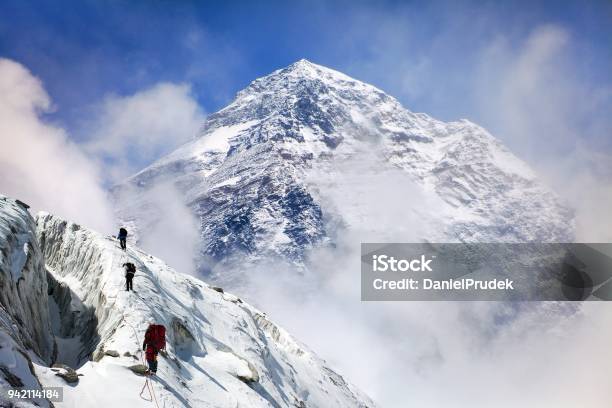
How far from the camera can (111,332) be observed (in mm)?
34531

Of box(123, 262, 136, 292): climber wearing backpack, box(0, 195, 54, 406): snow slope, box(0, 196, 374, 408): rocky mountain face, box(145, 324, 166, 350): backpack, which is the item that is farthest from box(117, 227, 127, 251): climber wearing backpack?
box(145, 324, 166, 350): backpack

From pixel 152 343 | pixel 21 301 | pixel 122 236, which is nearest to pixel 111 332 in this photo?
pixel 21 301

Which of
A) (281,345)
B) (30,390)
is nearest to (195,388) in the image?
(30,390)

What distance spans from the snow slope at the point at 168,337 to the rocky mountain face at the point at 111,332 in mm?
88

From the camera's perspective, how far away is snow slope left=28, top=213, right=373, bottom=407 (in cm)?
2806

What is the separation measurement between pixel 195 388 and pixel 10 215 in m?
18.2

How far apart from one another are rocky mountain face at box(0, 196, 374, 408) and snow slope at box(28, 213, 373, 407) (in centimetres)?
9

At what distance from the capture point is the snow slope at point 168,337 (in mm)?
28062

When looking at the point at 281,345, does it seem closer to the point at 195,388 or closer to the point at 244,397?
the point at 244,397

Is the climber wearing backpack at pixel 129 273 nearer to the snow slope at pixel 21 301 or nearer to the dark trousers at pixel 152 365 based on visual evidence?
the snow slope at pixel 21 301

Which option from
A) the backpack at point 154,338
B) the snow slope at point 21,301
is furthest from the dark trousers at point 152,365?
the snow slope at point 21,301

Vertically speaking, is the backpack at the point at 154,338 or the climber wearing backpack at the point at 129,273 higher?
the climber wearing backpack at the point at 129,273

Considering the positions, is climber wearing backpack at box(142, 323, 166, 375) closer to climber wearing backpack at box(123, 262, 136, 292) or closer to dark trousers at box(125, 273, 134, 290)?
climber wearing backpack at box(123, 262, 136, 292)

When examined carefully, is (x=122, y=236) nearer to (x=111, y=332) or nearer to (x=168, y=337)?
(x=168, y=337)
